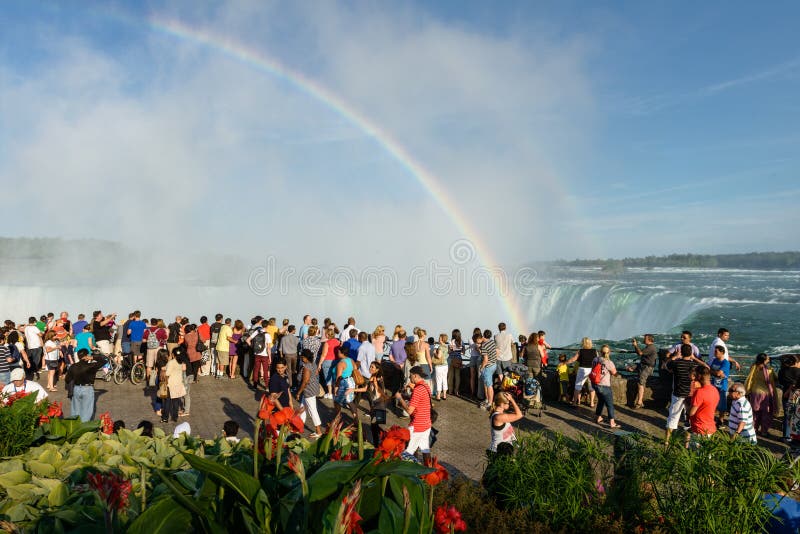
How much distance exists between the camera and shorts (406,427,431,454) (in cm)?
700

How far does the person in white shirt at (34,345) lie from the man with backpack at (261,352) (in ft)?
16.9

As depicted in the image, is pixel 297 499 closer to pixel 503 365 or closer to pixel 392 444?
pixel 392 444

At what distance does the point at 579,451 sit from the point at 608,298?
4781 centimetres

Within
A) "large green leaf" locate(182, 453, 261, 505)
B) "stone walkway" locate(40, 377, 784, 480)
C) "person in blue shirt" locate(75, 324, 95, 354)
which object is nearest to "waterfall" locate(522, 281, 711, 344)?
"stone walkway" locate(40, 377, 784, 480)

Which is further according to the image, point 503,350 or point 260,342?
point 260,342

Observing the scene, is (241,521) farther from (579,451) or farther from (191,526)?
(579,451)

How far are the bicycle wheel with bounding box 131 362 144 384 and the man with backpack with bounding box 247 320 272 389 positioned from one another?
290 cm

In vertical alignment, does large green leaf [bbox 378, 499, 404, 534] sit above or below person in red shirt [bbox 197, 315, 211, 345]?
above

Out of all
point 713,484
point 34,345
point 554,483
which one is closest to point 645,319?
point 34,345

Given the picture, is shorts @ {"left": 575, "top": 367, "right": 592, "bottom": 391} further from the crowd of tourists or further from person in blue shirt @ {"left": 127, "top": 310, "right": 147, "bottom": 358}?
person in blue shirt @ {"left": 127, "top": 310, "right": 147, "bottom": 358}

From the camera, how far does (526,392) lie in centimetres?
1030

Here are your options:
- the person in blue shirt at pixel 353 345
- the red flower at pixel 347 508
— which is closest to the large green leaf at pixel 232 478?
the red flower at pixel 347 508

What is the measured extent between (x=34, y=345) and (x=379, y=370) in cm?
863

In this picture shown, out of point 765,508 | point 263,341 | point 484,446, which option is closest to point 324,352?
point 263,341
